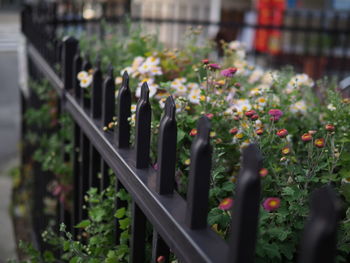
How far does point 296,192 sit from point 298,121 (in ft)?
2.79

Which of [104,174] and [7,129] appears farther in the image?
[7,129]

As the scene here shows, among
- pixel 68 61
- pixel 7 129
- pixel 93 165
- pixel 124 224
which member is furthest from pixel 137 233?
pixel 7 129

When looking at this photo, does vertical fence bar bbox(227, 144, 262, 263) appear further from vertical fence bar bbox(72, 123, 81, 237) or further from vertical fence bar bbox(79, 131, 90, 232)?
vertical fence bar bbox(72, 123, 81, 237)

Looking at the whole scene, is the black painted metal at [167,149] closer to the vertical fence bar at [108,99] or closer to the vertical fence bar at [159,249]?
the vertical fence bar at [159,249]

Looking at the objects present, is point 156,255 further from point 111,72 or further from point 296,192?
point 111,72

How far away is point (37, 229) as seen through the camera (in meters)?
2.93

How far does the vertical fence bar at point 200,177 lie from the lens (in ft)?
3.21

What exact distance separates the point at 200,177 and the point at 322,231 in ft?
1.17

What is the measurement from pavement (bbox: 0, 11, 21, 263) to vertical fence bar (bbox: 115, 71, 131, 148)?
162 centimetres

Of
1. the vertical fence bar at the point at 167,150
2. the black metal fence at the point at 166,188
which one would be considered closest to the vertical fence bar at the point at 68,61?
the black metal fence at the point at 166,188

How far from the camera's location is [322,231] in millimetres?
672

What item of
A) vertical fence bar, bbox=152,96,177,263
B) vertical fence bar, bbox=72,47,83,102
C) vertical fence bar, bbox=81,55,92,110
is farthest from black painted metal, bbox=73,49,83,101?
vertical fence bar, bbox=152,96,177,263

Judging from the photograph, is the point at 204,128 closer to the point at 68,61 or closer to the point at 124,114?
the point at 124,114

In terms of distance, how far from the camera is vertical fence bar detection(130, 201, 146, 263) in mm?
1343
